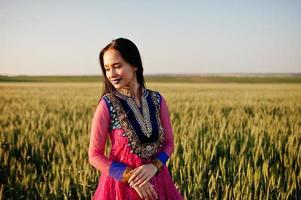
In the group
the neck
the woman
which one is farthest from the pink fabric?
the neck

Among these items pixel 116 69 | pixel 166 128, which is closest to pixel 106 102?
pixel 116 69

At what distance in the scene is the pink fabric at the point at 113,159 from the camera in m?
1.42

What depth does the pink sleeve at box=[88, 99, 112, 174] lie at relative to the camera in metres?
1.41

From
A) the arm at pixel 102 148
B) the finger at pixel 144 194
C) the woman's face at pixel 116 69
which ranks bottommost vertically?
the finger at pixel 144 194

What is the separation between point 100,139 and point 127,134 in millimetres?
104

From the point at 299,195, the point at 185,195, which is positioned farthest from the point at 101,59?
the point at 299,195

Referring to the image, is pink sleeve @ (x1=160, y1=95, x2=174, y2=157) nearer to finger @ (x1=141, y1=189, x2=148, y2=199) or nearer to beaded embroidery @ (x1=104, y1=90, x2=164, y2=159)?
beaded embroidery @ (x1=104, y1=90, x2=164, y2=159)

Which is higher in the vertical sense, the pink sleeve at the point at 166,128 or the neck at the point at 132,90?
the neck at the point at 132,90

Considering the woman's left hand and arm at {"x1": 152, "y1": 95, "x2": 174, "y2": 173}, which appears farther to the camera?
arm at {"x1": 152, "y1": 95, "x2": 174, "y2": 173}

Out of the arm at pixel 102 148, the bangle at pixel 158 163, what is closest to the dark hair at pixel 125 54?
the arm at pixel 102 148

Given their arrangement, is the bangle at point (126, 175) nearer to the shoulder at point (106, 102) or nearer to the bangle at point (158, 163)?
the bangle at point (158, 163)

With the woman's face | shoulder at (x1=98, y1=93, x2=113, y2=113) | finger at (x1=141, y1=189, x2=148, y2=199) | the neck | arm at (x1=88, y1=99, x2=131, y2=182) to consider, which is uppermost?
the woman's face

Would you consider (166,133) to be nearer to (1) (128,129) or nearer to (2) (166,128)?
(2) (166,128)

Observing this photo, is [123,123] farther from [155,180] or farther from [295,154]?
[295,154]
